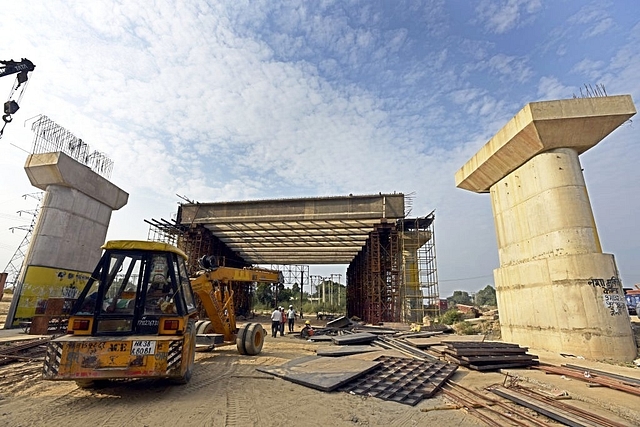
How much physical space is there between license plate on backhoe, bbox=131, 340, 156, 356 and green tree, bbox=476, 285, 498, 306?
71429 millimetres

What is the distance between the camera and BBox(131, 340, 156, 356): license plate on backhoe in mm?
5234

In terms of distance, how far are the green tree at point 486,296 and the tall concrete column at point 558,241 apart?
59089mm

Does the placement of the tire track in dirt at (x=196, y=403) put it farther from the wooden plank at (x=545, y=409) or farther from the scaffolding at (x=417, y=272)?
the scaffolding at (x=417, y=272)

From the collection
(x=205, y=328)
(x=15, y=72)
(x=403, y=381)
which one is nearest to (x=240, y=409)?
(x=403, y=381)

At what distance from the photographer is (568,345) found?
10.9 m

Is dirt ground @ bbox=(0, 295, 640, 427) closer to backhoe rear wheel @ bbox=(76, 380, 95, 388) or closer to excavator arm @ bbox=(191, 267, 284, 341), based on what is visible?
backhoe rear wheel @ bbox=(76, 380, 95, 388)

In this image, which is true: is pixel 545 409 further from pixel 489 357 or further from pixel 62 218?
pixel 62 218

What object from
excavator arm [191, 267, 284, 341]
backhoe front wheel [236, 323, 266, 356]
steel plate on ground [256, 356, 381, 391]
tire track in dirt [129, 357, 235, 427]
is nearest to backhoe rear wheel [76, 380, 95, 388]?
tire track in dirt [129, 357, 235, 427]

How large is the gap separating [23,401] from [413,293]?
84.4ft

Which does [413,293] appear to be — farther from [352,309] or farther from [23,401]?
[23,401]

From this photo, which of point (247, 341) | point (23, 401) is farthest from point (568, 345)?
point (23, 401)

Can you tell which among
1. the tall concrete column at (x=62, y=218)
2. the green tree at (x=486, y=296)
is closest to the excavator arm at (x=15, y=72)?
the tall concrete column at (x=62, y=218)

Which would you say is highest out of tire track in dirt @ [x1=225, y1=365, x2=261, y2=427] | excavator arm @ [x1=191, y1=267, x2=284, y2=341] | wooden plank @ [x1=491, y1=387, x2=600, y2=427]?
excavator arm @ [x1=191, y1=267, x2=284, y2=341]

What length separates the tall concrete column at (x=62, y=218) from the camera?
1806 centimetres
